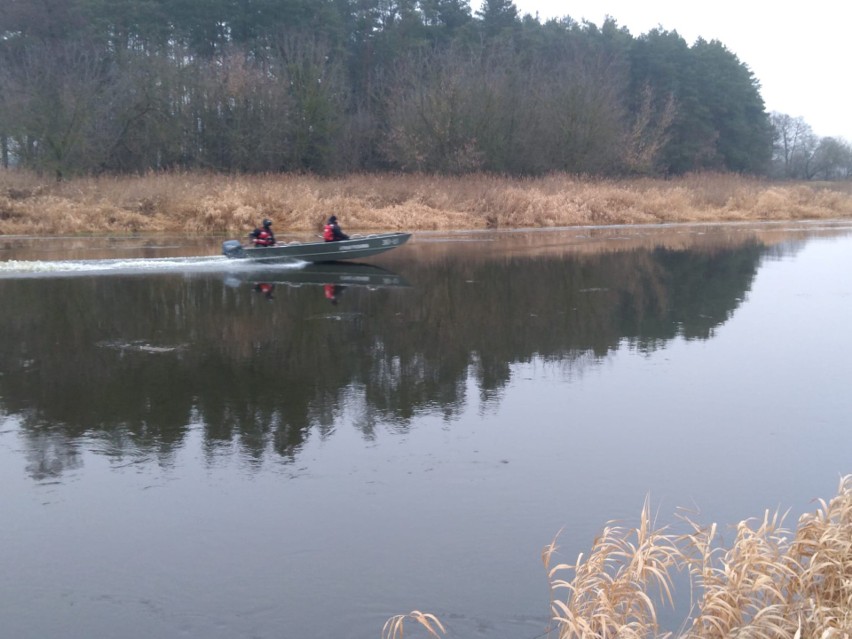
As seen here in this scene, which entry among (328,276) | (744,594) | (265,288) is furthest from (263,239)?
(744,594)

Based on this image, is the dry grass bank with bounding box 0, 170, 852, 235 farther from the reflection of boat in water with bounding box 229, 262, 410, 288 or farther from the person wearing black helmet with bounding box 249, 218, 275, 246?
the reflection of boat in water with bounding box 229, 262, 410, 288

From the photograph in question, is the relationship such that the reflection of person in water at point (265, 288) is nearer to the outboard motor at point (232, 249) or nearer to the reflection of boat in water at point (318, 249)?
the outboard motor at point (232, 249)

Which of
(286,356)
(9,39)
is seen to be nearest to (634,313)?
(286,356)

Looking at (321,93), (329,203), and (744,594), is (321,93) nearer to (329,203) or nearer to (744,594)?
(329,203)

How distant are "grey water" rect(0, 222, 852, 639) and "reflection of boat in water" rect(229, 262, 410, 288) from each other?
220 cm

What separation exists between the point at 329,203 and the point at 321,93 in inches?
487

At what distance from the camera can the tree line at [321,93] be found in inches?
1628

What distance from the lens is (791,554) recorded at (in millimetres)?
5250

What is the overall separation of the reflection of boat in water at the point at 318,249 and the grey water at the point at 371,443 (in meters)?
4.67

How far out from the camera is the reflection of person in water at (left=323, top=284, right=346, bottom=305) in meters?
17.4

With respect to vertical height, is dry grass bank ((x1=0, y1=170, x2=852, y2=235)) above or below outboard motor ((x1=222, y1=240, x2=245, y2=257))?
above

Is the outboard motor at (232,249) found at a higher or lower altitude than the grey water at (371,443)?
higher

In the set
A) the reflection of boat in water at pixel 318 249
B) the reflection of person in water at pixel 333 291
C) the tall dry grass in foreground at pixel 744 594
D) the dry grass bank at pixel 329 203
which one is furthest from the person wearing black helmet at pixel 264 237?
the tall dry grass in foreground at pixel 744 594

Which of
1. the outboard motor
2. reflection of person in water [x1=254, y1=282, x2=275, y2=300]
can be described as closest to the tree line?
the outboard motor
